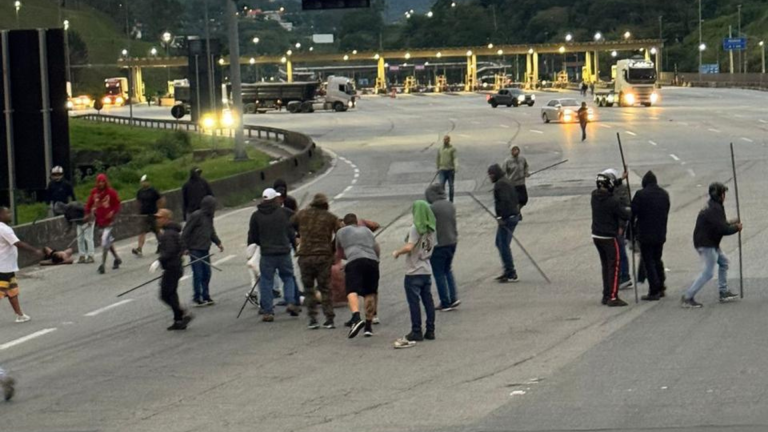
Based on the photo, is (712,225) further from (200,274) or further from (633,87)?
(633,87)

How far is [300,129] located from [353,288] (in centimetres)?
6533

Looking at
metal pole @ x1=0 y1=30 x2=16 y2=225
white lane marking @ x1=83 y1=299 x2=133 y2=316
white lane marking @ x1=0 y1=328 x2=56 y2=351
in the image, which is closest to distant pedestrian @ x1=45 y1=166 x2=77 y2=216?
metal pole @ x1=0 y1=30 x2=16 y2=225

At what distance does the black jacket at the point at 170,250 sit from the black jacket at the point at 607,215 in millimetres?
5185

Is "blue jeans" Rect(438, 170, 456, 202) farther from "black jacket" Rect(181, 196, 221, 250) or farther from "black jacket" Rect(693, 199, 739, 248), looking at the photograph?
"black jacket" Rect(693, 199, 739, 248)

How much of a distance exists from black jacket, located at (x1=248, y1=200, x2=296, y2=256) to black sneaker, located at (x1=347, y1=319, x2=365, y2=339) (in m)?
1.85

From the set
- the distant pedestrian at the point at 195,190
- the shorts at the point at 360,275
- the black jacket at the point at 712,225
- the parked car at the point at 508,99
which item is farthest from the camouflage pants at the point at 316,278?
the parked car at the point at 508,99

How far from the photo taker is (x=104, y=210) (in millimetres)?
25219

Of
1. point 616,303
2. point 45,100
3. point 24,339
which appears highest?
point 45,100

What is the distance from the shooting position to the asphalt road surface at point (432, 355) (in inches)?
486

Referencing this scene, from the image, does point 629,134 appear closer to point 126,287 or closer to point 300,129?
point 300,129

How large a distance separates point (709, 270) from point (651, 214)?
3.76 feet

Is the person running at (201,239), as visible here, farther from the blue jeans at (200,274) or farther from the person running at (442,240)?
the person running at (442,240)

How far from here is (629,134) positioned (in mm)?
58031

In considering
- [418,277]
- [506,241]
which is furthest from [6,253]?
[506,241]
